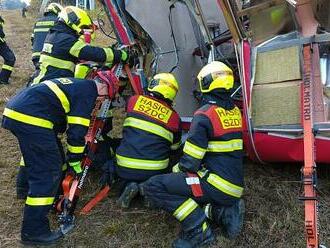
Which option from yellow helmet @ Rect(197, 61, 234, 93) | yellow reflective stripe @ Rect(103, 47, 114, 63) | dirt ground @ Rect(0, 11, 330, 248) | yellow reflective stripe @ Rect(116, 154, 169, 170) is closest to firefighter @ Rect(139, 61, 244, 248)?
yellow helmet @ Rect(197, 61, 234, 93)

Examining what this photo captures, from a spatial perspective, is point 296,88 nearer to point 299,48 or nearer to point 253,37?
point 299,48

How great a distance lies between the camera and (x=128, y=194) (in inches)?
173

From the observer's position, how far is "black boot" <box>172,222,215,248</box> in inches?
151

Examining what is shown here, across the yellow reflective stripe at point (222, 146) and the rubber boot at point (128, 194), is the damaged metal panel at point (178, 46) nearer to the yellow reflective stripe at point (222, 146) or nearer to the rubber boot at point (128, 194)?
the rubber boot at point (128, 194)

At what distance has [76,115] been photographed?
396 cm

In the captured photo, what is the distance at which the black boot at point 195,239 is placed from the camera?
12.6 feet

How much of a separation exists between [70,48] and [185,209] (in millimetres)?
2064

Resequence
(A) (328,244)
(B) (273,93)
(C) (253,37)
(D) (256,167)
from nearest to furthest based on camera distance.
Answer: (A) (328,244)
(B) (273,93)
(C) (253,37)
(D) (256,167)

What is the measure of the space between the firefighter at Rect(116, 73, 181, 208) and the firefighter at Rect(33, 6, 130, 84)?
1.93ft

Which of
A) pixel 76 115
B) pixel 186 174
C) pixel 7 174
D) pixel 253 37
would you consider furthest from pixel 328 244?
pixel 7 174

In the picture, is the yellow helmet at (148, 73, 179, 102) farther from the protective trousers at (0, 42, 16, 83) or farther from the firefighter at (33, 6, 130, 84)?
the protective trousers at (0, 42, 16, 83)

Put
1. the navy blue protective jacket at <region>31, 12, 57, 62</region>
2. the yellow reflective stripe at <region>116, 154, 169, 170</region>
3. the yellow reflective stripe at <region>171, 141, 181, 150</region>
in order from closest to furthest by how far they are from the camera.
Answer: the yellow reflective stripe at <region>116, 154, 169, 170</region> → the yellow reflective stripe at <region>171, 141, 181, 150</region> → the navy blue protective jacket at <region>31, 12, 57, 62</region>

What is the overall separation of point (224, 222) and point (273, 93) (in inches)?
46.0

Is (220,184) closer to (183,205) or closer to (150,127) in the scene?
(183,205)
